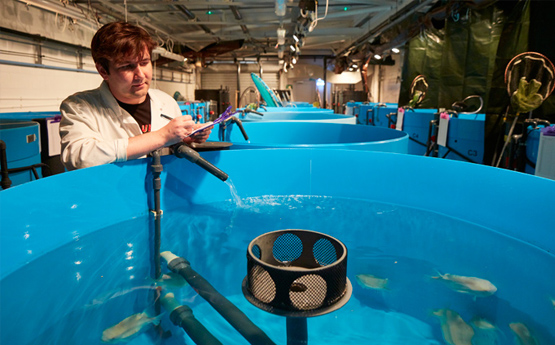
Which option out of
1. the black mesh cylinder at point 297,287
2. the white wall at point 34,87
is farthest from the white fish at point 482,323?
the white wall at point 34,87

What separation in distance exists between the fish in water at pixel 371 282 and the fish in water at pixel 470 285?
0.44 ft

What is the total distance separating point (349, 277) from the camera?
2.69 feet

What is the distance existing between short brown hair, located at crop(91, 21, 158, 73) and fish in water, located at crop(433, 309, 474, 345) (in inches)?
45.1

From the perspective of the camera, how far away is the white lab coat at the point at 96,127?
3.44 ft

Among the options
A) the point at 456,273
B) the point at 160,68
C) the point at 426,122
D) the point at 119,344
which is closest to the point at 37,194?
the point at 119,344

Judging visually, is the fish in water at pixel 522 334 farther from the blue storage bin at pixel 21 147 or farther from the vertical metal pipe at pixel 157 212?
the blue storage bin at pixel 21 147

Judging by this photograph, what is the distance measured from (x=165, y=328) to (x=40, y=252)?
0.43 m

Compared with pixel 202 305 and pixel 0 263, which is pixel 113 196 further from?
pixel 202 305

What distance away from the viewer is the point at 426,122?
14.9ft

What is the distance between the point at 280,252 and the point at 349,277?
0.33 m

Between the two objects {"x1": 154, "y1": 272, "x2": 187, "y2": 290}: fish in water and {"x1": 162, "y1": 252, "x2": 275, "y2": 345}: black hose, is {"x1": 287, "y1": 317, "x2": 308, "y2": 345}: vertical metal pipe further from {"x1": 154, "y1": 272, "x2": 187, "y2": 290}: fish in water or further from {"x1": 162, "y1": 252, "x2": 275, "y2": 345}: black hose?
{"x1": 154, "y1": 272, "x2": 187, "y2": 290}: fish in water

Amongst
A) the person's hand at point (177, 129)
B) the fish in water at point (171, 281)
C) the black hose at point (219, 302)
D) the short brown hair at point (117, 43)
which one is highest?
the short brown hair at point (117, 43)

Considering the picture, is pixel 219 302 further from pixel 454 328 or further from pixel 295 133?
pixel 295 133

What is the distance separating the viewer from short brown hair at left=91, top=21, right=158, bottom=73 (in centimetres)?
113
